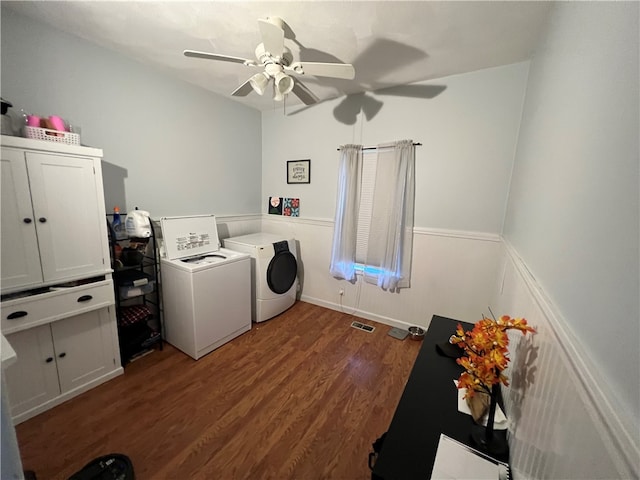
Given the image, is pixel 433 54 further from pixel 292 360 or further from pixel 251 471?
pixel 251 471

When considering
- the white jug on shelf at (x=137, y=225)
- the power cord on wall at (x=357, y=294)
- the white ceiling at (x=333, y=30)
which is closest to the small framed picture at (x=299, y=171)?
the white ceiling at (x=333, y=30)

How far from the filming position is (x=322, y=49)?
1.91 metres

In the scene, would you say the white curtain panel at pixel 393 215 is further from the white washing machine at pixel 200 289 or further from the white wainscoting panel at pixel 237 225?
the white wainscoting panel at pixel 237 225

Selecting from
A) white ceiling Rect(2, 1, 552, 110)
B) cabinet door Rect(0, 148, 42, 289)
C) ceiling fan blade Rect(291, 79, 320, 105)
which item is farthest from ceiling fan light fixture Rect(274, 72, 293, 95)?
cabinet door Rect(0, 148, 42, 289)

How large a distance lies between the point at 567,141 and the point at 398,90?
81.3 inches

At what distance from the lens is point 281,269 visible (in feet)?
9.66

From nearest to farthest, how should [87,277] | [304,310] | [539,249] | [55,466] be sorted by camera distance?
[539,249] < [55,466] < [87,277] < [304,310]

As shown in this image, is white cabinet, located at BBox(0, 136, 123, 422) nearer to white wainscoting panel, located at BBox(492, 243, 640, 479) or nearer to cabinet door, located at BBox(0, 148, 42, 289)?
cabinet door, located at BBox(0, 148, 42, 289)

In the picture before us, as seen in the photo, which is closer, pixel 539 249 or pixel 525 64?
pixel 539 249

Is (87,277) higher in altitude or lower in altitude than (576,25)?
lower

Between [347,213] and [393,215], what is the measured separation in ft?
1.75

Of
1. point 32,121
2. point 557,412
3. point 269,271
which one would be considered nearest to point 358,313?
point 269,271

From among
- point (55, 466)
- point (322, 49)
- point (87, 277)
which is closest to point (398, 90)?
point (322, 49)

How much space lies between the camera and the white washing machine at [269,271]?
275 cm
